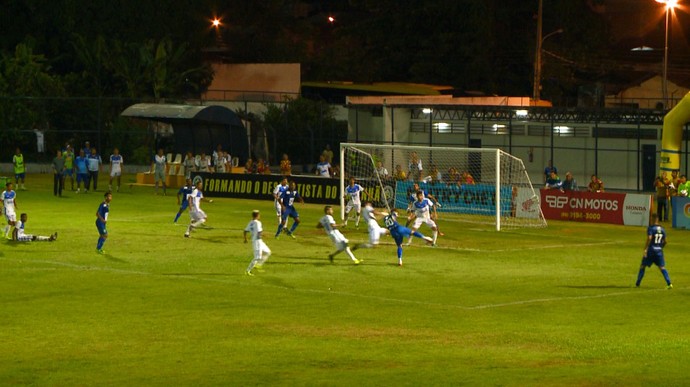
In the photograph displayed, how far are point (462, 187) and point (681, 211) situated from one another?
8.75m

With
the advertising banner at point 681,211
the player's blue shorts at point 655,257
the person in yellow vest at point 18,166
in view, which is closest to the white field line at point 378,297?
the player's blue shorts at point 655,257

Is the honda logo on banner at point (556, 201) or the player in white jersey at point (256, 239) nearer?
the player in white jersey at point (256, 239)

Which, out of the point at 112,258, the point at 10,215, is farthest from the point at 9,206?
the point at 112,258

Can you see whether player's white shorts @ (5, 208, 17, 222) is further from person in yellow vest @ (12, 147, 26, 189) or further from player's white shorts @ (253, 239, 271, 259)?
person in yellow vest @ (12, 147, 26, 189)

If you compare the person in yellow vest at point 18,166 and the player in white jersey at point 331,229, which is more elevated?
the person in yellow vest at point 18,166

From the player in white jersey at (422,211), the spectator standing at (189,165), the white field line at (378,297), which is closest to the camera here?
the white field line at (378,297)

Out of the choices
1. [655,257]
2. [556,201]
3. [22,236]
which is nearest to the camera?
[655,257]

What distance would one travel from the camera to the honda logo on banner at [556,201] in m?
47.4

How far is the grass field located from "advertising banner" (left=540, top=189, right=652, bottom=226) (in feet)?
13.6

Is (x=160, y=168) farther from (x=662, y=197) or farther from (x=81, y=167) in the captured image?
(x=662, y=197)

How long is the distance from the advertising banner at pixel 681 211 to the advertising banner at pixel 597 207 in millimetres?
959

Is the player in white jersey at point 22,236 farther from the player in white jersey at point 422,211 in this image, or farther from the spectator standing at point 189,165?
the spectator standing at point 189,165

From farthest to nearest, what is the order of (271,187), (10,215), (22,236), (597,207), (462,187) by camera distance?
(271,187)
(462,187)
(597,207)
(10,215)
(22,236)

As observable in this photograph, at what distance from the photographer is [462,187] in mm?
48938
